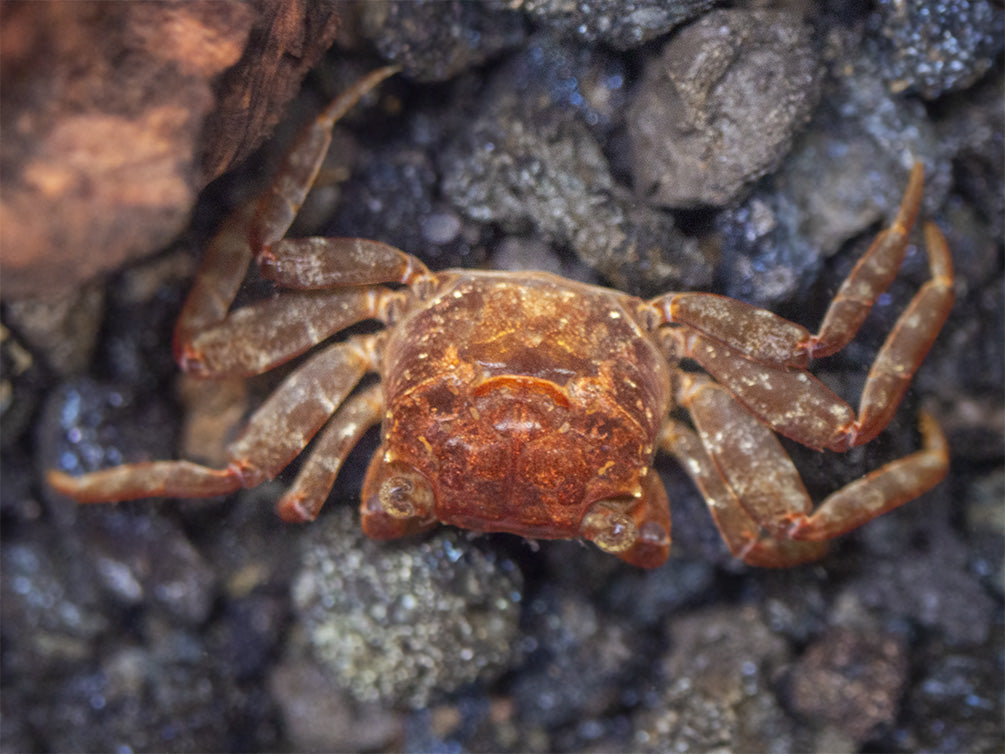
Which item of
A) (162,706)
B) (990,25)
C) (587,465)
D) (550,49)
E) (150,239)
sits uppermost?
(990,25)

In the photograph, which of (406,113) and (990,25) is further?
(406,113)

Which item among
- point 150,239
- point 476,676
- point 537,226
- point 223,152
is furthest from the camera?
point 476,676

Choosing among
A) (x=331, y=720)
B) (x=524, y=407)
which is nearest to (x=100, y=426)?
(x=331, y=720)

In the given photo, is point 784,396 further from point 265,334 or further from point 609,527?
point 265,334

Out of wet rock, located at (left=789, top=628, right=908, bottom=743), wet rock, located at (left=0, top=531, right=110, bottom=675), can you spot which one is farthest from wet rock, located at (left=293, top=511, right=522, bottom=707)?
wet rock, located at (left=789, top=628, right=908, bottom=743)

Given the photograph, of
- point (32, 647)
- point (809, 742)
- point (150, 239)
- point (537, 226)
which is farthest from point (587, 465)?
point (32, 647)

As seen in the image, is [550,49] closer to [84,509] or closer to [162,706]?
[84,509]

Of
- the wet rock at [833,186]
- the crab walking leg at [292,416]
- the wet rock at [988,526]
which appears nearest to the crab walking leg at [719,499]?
the wet rock at [833,186]
